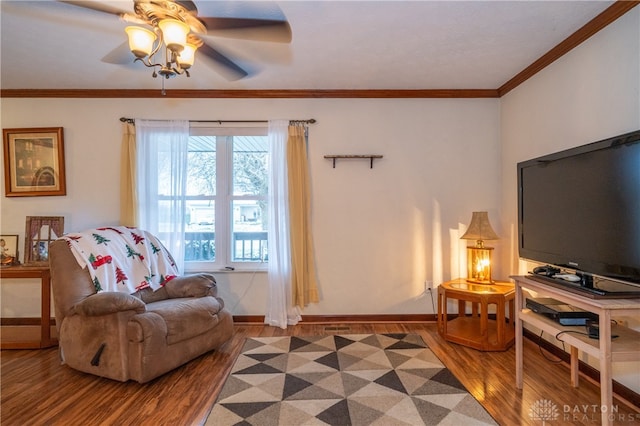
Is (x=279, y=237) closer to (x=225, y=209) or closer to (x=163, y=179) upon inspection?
(x=225, y=209)

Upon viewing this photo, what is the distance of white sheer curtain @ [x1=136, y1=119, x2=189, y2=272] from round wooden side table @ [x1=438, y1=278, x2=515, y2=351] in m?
2.71

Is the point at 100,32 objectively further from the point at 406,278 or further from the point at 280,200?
the point at 406,278

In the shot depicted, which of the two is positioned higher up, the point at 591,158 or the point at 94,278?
the point at 591,158

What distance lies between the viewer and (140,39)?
1.67 meters

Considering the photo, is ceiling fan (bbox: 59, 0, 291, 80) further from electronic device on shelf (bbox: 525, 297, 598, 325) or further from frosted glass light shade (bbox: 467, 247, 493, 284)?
frosted glass light shade (bbox: 467, 247, 493, 284)

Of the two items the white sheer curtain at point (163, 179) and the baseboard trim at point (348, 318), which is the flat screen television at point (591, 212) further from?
the white sheer curtain at point (163, 179)

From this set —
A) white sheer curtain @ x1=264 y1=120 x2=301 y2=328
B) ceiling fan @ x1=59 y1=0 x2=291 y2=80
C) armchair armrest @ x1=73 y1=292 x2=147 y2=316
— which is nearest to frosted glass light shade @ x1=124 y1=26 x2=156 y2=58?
ceiling fan @ x1=59 y1=0 x2=291 y2=80

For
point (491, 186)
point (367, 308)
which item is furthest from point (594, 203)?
point (367, 308)

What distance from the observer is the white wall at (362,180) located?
11.3ft

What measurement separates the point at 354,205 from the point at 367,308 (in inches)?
44.9

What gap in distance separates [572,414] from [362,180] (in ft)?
8.10

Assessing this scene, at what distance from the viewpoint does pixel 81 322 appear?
231 centimetres

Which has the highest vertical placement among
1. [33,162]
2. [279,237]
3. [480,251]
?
[33,162]

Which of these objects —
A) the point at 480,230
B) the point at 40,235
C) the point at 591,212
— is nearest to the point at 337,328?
the point at 480,230
